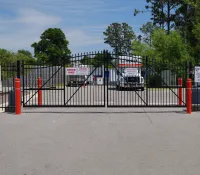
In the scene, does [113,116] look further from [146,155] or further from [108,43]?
[108,43]

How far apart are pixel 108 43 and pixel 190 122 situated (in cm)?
9982

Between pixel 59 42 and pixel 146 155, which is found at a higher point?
pixel 59 42

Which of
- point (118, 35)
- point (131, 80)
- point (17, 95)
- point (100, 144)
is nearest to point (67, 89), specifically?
point (17, 95)

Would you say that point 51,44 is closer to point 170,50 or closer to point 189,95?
point 170,50

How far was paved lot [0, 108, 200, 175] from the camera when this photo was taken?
20.2 ft

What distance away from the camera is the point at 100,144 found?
8125mm

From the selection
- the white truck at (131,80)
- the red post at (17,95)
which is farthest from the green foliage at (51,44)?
the red post at (17,95)

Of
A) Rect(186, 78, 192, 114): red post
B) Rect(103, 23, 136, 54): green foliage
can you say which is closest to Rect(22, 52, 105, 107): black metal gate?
Rect(186, 78, 192, 114): red post

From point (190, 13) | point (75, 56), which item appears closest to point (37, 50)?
point (190, 13)

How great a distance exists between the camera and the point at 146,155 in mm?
7059

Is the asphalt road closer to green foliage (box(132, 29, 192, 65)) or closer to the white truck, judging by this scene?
the white truck

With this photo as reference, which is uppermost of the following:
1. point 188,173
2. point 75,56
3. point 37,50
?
point 37,50

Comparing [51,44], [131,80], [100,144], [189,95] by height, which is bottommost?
[100,144]

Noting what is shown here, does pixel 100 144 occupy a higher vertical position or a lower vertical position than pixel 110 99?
lower
